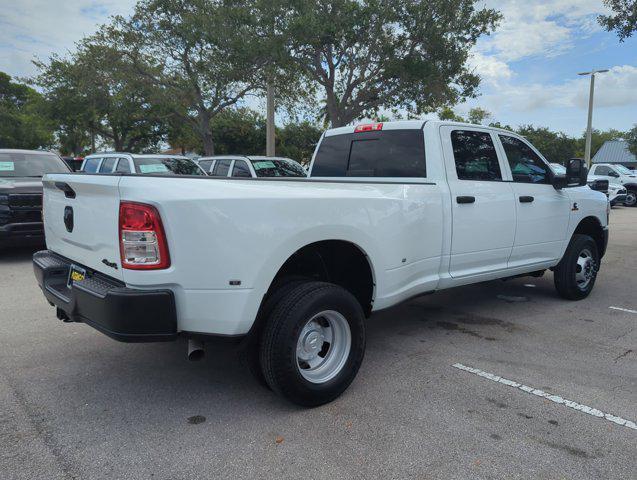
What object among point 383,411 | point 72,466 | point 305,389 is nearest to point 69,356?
point 72,466

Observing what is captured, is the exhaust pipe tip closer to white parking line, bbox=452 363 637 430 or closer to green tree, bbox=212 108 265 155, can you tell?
white parking line, bbox=452 363 637 430

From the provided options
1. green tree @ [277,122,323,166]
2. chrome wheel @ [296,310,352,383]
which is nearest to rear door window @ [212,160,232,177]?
chrome wheel @ [296,310,352,383]

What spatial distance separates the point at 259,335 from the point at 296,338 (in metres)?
0.26

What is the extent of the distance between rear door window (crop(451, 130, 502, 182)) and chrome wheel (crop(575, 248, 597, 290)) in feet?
6.22

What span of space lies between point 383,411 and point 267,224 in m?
1.42

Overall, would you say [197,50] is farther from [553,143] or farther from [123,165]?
[553,143]

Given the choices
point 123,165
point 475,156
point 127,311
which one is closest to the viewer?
point 127,311

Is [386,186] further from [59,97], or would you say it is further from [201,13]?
→ [59,97]

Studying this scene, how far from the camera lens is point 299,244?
3010 mm

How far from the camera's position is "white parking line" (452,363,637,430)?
9.98 ft

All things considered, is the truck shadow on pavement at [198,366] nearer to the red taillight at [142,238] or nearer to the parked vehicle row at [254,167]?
the red taillight at [142,238]

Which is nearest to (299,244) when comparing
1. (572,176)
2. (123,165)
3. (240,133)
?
(572,176)

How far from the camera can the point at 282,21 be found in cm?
1469

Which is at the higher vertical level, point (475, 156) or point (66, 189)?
point (475, 156)
